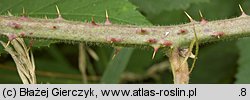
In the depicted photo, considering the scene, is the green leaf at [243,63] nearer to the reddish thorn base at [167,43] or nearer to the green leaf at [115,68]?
the green leaf at [115,68]

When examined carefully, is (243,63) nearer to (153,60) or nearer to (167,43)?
(153,60)

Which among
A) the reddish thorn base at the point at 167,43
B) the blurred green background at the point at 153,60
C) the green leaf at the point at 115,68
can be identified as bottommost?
the reddish thorn base at the point at 167,43

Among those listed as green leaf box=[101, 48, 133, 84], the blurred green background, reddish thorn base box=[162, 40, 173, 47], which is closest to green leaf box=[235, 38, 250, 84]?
the blurred green background

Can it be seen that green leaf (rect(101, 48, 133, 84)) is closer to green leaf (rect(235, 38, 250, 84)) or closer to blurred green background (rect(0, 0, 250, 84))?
blurred green background (rect(0, 0, 250, 84))

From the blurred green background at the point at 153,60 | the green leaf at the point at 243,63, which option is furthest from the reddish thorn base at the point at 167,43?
the green leaf at the point at 243,63

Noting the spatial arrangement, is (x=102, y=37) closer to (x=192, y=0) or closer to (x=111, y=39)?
(x=111, y=39)

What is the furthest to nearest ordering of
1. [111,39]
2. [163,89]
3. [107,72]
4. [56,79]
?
[56,79]
[107,72]
[163,89]
[111,39]

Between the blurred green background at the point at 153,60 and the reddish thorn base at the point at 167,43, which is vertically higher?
the blurred green background at the point at 153,60

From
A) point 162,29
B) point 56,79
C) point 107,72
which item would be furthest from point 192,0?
point 56,79
